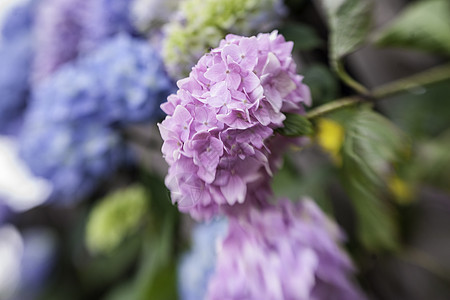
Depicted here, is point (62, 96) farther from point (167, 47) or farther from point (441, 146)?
point (441, 146)

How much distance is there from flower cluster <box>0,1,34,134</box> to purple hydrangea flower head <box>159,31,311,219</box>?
0.43 m

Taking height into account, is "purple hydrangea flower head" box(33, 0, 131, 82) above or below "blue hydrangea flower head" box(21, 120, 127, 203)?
above

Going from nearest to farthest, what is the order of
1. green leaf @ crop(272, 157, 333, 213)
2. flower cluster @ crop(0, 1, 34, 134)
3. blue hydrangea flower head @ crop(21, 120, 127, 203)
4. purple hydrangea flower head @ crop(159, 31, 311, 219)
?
purple hydrangea flower head @ crop(159, 31, 311, 219)
green leaf @ crop(272, 157, 333, 213)
blue hydrangea flower head @ crop(21, 120, 127, 203)
flower cluster @ crop(0, 1, 34, 134)

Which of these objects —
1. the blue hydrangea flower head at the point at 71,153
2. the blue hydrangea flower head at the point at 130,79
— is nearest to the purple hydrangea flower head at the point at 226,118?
the blue hydrangea flower head at the point at 130,79

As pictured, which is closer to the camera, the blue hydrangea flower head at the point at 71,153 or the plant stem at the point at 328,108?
the plant stem at the point at 328,108

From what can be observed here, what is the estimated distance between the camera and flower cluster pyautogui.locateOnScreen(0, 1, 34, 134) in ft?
1.71

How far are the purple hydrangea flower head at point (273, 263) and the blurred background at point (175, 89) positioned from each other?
3 cm

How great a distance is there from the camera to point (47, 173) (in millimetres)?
421

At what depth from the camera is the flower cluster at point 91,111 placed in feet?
1.00

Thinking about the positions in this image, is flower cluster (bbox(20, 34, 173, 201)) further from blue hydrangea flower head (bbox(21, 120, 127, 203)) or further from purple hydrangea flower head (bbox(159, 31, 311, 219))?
purple hydrangea flower head (bbox(159, 31, 311, 219))

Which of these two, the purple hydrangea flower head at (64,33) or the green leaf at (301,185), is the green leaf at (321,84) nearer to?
the green leaf at (301,185)

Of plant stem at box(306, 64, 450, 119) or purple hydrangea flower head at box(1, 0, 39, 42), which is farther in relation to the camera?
purple hydrangea flower head at box(1, 0, 39, 42)

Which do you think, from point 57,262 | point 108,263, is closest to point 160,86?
point 108,263

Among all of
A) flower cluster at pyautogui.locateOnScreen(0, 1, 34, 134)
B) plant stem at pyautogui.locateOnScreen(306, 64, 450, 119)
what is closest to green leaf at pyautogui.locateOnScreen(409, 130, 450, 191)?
plant stem at pyautogui.locateOnScreen(306, 64, 450, 119)
